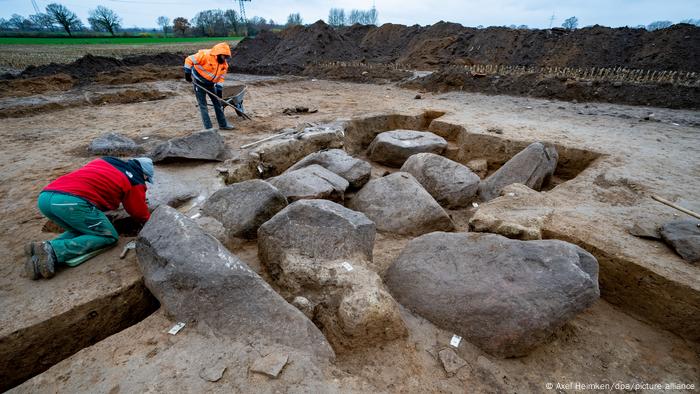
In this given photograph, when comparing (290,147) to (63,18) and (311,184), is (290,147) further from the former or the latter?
(63,18)

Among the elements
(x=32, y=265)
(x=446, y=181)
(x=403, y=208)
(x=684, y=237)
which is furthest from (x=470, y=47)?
(x=32, y=265)

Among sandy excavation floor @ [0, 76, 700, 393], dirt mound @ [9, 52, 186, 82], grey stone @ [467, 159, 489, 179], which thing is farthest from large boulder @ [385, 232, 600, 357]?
dirt mound @ [9, 52, 186, 82]

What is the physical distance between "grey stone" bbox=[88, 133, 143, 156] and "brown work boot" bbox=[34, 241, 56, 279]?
2.84m

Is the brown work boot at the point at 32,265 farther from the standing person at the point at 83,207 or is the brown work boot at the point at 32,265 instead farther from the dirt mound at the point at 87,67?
the dirt mound at the point at 87,67

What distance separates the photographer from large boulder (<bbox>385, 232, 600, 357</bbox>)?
87.0 inches

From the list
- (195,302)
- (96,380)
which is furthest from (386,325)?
(96,380)

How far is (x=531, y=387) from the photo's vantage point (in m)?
2.12

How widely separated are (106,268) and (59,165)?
119 inches

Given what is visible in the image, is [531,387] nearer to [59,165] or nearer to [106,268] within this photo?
[106,268]

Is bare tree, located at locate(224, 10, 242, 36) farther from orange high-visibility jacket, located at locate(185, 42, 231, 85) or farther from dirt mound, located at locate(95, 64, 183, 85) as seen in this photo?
orange high-visibility jacket, located at locate(185, 42, 231, 85)

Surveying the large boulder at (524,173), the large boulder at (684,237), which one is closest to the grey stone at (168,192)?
the large boulder at (524,173)

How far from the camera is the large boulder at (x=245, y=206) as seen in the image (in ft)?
10.5

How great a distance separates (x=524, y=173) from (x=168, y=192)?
14.9 feet

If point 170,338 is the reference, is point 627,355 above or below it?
below
